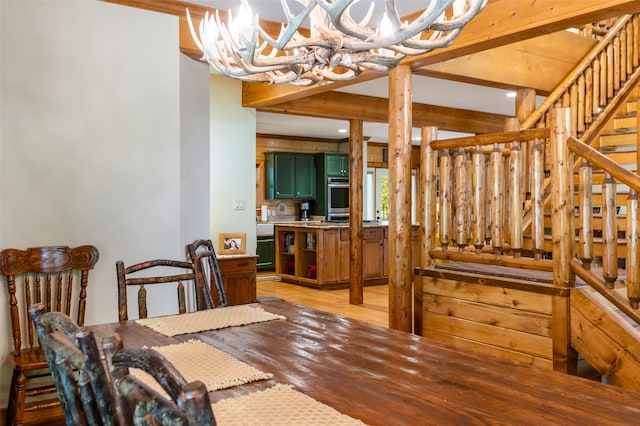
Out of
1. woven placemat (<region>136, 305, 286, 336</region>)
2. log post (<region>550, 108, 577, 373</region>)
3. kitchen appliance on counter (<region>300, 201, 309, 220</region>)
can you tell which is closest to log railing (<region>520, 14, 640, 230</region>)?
log post (<region>550, 108, 577, 373</region>)

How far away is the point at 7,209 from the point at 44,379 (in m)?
1.00

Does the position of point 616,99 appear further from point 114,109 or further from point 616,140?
point 114,109

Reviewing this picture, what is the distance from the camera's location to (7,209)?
10.2 ft

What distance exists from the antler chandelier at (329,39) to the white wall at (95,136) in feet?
3.93

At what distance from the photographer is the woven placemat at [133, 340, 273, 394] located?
1.59 metres

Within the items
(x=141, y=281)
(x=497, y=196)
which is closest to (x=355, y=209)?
(x=497, y=196)

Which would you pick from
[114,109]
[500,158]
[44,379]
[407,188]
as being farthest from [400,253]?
[44,379]

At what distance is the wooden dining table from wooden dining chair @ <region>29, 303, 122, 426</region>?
1.35 ft

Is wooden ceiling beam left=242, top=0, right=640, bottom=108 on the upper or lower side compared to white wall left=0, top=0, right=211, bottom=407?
upper

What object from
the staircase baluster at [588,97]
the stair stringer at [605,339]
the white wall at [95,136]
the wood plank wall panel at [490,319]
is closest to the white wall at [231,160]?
the white wall at [95,136]

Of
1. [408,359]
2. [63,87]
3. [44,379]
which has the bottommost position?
[44,379]

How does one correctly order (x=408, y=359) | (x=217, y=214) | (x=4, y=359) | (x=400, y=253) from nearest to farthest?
(x=408, y=359)
(x=4, y=359)
(x=400, y=253)
(x=217, y=214)

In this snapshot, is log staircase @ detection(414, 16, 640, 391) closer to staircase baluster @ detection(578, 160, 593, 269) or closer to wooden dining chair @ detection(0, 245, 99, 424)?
staircase baluster @ detection(578, 160, 593, 269)

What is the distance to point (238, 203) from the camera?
6125 millimetres
